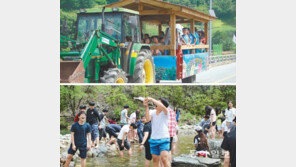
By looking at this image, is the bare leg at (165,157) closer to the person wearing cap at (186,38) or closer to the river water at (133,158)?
the river water at (133,158)

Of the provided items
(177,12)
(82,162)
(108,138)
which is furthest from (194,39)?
(82,162)

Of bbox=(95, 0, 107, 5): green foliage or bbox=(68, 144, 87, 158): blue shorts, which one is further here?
bbox=(95, 0, 107, 5): green foliage

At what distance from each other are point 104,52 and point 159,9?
167 cm

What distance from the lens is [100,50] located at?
6.39m

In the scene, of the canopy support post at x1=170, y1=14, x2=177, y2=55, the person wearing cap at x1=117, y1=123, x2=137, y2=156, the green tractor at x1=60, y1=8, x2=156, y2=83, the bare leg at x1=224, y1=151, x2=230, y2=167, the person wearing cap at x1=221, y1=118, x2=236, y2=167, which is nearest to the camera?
the person wearing cap at x1=221, y1=118, x2=236, y2=167

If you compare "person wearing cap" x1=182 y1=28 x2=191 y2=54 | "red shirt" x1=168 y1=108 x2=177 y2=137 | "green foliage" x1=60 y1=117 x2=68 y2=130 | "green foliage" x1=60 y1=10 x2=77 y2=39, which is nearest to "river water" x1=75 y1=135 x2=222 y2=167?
"red shirt" x1=168 y1=108 x2=177 y2=137

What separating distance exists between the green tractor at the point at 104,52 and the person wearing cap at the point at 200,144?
1.23m

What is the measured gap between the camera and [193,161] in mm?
6344

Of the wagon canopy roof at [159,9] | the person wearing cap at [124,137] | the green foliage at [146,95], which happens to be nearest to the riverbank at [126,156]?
the person wearing cap at [124,137]

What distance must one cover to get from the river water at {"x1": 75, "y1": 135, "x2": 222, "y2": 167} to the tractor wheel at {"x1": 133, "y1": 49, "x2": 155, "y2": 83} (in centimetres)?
114

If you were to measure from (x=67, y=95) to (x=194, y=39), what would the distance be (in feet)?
13.2

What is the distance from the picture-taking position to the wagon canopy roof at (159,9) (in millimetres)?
7121

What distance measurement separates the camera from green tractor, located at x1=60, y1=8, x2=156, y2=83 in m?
5.95

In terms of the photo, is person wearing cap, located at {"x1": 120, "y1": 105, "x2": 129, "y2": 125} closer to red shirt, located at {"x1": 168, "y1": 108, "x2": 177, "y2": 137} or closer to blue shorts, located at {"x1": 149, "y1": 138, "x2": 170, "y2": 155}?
red shirt, located at {"x1": 168, "y1": 108, "x2": 177, "y2": 137}
